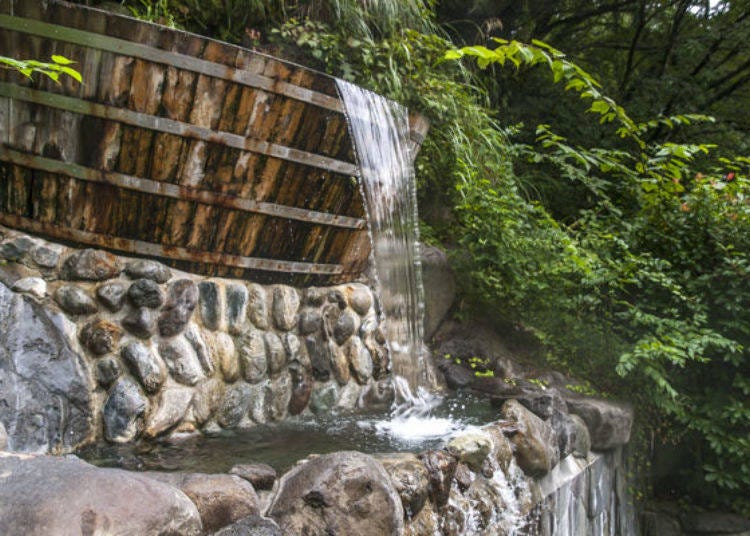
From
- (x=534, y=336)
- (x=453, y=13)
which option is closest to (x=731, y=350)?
(x=534, y=336)

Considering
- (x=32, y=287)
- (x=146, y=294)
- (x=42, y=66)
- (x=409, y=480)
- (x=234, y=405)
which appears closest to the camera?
(x=42, y=66)

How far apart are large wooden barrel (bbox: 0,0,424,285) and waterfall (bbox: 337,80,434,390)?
0.20 meters

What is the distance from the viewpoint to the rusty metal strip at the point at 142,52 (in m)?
2.38

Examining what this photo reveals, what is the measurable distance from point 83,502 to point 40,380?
3.60ft

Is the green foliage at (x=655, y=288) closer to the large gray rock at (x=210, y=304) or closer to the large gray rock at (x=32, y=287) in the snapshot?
the large gray rock at (x=210, y=304)

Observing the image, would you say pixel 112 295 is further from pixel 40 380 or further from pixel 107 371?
pixel 40 380

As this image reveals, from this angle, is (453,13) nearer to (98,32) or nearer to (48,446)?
(98,32)

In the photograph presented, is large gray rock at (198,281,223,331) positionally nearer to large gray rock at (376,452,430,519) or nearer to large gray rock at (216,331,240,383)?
large gray rock at (216,331,240,383)

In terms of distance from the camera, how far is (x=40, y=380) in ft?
7.82

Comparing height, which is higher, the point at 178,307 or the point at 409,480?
the point at 178,307

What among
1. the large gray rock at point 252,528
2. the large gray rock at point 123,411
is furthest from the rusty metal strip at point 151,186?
the large gray rock at point 252,528

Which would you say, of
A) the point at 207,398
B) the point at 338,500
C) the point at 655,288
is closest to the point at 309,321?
the point at 207,398

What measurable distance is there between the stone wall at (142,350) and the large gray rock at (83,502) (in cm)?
80

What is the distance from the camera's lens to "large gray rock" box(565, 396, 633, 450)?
379 cm
